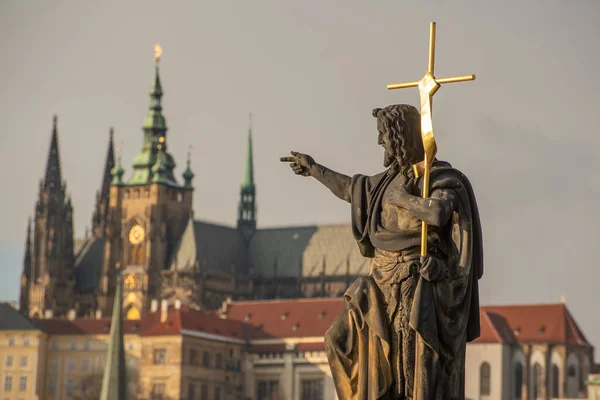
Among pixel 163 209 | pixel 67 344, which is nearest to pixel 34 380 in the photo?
pixel 67 344

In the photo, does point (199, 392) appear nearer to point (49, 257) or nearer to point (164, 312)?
point (164, 312)

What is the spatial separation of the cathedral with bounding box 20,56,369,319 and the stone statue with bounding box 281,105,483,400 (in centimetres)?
15031

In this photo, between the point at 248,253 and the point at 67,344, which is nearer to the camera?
the point at 67,344

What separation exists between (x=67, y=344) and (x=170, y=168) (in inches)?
1013

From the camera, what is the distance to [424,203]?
1045cm

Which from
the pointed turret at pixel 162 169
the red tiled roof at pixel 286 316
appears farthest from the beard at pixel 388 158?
the pointed turret at pixel 162 169

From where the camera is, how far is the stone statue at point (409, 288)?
10492 millimetres

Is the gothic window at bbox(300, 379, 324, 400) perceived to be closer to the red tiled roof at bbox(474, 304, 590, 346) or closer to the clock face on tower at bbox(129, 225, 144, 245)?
the red tiled roof at bbox(474, 304, 590, 346)

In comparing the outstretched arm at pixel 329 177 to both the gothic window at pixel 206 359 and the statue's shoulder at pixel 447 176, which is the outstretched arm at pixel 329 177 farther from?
the gothic window at pixel 206 359

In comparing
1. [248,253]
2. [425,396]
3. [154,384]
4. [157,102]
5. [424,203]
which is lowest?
[425,396]

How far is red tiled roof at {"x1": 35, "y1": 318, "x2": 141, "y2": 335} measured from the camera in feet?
498

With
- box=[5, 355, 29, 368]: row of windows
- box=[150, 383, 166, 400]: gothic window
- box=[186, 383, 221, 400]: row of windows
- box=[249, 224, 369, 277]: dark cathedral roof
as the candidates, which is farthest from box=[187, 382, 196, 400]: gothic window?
box=[249, 224, 369, 277]: dark cathedral roof

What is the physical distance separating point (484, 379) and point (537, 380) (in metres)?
6.35

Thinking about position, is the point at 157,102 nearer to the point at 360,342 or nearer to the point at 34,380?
the point at 34,380
